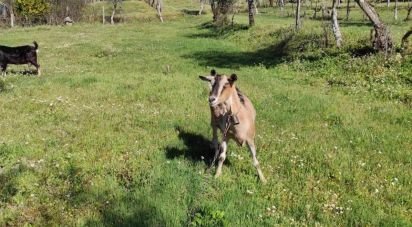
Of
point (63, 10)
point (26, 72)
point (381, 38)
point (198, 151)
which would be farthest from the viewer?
point (63, 10)

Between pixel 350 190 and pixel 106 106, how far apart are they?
945cm

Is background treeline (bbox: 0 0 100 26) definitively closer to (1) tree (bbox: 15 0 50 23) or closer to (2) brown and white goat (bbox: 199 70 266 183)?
(1) tree (bbox: 15 0 50 23)

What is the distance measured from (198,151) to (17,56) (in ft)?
58.6

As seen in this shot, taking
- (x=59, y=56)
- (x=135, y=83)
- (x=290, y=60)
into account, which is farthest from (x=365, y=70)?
(x=59, y=56)

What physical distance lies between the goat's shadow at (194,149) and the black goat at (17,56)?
15.6 metres

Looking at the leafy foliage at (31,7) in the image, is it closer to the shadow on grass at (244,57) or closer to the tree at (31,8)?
the tree at (31,8)

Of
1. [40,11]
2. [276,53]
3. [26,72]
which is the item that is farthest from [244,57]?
[40,11]

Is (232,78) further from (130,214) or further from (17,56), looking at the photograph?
(17,56)

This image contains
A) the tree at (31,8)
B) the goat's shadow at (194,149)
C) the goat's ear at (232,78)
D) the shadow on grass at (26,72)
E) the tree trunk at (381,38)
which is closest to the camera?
the goat's ear at (232,78)

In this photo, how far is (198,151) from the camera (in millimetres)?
11164

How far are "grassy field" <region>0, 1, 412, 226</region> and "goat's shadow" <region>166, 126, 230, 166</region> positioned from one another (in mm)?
34

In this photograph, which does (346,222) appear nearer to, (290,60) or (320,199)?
(320,199)

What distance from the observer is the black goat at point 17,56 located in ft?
81.4

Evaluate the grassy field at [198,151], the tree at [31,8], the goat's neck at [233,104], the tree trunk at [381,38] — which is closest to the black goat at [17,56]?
the grassy field at [198,151]
